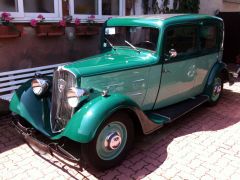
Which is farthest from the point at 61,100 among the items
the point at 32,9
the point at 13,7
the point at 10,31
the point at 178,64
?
the point at 32,9

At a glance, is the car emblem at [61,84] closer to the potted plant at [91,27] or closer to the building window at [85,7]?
the potted plant at [91,27]

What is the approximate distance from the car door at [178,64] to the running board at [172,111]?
79mm

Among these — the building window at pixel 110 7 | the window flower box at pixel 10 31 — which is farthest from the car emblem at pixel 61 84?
the building window at pixel 110 7

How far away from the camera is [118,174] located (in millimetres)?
2953

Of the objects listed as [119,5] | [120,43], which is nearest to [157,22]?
[120,43]

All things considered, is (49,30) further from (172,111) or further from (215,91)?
(215,91)

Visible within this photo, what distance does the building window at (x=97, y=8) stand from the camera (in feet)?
18.1

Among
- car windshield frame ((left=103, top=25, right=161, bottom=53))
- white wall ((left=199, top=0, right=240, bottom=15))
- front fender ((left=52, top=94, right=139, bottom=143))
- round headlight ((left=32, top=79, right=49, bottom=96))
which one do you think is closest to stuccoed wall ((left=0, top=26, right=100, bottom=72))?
car windshield frame ((left=103, top=25, right=161, bottom=53))

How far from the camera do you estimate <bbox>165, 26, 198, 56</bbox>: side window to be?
Answer: 12.1ft

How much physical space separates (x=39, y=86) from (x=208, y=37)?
2.97 meters

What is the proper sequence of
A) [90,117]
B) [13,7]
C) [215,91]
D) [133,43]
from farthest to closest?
[215,91], [13,7], [133,43], [90,117]

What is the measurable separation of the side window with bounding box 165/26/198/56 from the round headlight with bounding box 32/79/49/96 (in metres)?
1.75

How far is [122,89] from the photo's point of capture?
3.35m

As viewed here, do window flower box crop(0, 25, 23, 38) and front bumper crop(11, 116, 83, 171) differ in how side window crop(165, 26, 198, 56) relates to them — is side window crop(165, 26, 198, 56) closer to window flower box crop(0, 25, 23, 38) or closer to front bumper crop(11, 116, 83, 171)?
front bumper crop(11, 116, 83, 171)
